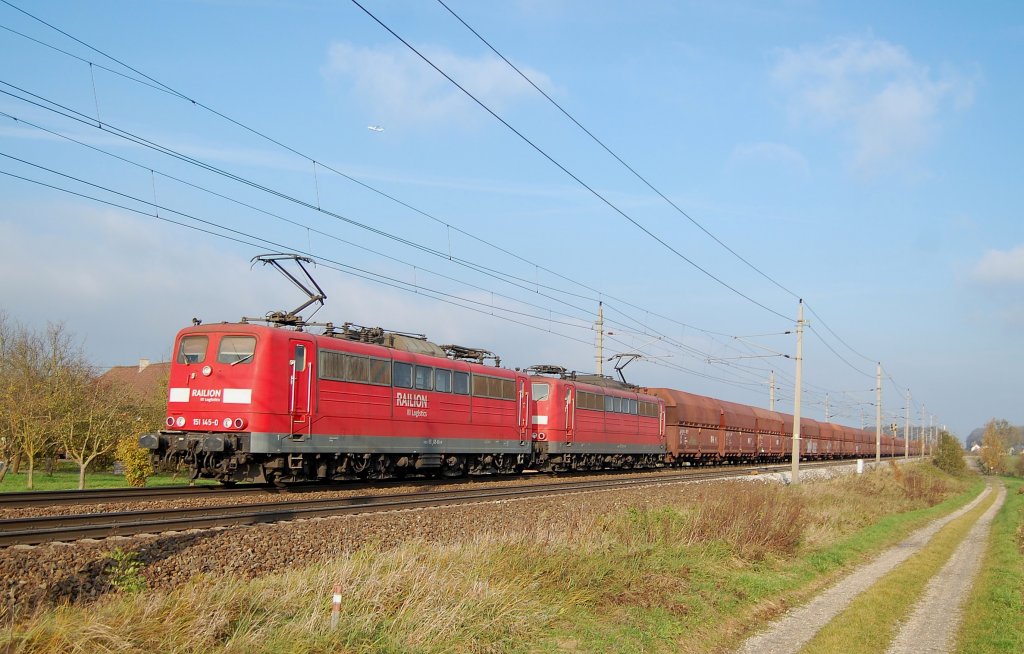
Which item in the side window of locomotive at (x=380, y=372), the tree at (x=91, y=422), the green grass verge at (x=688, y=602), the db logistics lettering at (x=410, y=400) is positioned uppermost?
the side window of locomotive at (x=380, y=372)

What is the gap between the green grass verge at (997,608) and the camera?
11297 millimetres

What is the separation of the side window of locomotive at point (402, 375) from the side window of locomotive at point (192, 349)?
16.4 ft

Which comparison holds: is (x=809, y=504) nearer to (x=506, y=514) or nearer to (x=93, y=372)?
(x=506, y=514)

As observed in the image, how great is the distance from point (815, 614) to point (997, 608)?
11.7 feet

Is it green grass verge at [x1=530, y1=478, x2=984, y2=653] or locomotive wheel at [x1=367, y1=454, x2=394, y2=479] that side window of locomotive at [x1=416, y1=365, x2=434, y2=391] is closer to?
locomotive wheel at [x1=367, y1=454, x2=394, y2=479]

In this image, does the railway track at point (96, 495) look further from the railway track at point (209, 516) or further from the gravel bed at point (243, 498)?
the railway track at point (209, 516)

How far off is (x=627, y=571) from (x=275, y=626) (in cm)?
621

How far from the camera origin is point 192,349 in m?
19.4

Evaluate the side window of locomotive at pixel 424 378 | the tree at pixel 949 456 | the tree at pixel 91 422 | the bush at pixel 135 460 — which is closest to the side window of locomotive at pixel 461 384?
the side window of locomotive at pixel 424 378

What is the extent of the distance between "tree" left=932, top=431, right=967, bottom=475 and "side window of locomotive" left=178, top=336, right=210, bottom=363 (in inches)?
3416

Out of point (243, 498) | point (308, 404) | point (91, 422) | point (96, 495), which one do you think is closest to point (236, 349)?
point (308, 404)

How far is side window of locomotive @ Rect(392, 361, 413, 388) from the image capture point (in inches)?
878

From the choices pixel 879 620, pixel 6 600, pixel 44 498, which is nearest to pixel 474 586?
pixel 6 600

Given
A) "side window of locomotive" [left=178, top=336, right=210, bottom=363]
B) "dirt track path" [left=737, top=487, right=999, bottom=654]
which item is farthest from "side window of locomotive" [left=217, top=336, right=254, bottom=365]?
"dirt track path" [left=737, top=487, right=999, bottom=654]
